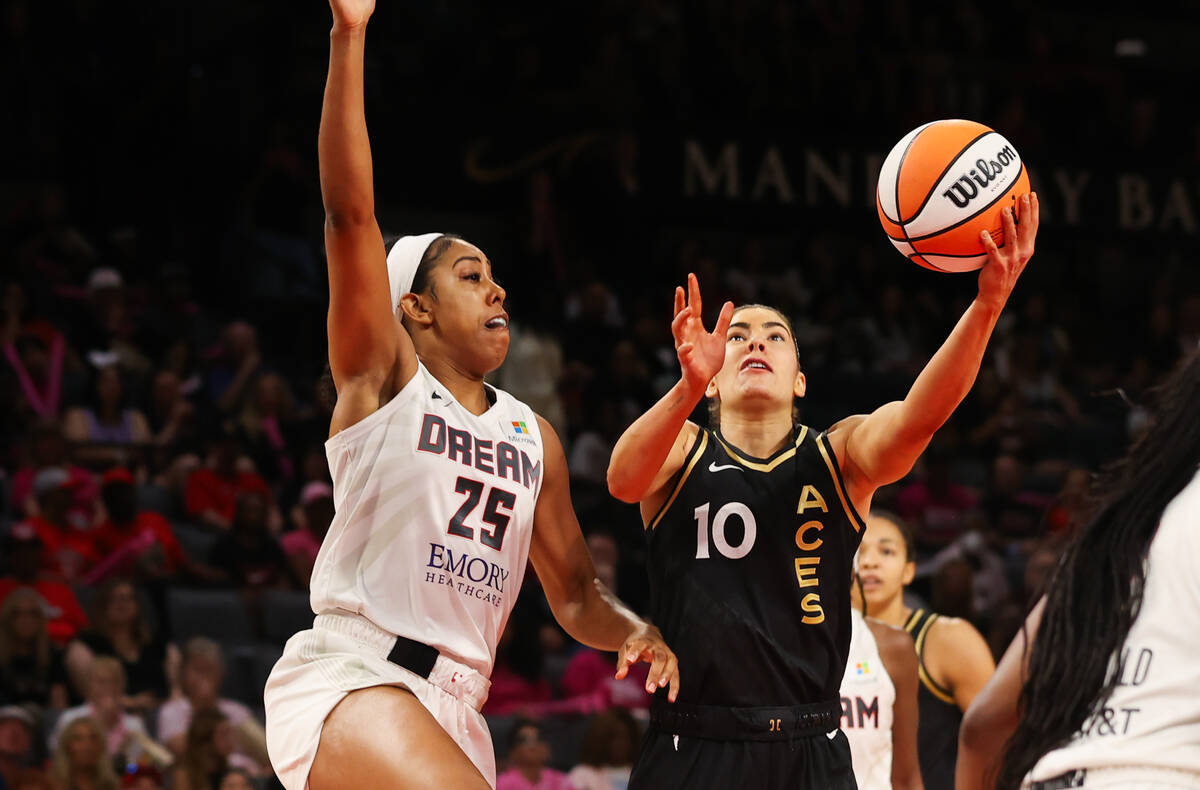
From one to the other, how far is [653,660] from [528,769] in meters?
4.10

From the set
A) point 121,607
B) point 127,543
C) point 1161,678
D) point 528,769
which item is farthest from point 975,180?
point 127,543

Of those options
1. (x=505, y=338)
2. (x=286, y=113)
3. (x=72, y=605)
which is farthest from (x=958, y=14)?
(x=505, y=338)

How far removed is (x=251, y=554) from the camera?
30.7 ft

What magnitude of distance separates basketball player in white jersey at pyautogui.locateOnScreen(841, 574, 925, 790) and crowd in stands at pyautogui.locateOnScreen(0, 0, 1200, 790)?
2.87 m

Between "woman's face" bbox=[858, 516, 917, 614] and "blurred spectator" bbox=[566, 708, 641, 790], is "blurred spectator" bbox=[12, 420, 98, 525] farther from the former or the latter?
"woman's face" bbox=[858, 516, 917, 614]

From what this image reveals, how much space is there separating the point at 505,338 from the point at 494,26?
10.5 m

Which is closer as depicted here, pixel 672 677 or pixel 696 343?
pixel 696 343

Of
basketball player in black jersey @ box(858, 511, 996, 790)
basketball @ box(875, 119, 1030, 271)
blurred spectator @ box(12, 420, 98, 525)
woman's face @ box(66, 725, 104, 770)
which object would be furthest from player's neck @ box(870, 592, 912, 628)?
blurred spectator @ box(12, 420, 98, 525)

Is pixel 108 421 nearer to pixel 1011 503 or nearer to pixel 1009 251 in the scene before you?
pixel 1011 503

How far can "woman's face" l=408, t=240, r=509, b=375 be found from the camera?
4457 millimetres

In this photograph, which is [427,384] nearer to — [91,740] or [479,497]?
[479,497]

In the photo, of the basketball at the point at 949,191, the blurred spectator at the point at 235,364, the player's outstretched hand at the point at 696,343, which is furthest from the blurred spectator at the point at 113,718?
the basketball at the point at 949,191

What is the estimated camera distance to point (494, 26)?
1450 cm

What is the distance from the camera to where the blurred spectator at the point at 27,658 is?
8086 millimetres
